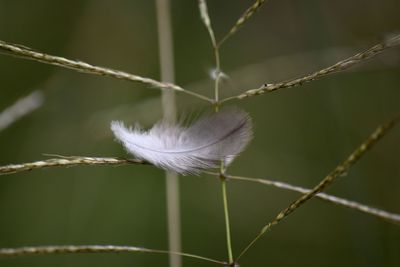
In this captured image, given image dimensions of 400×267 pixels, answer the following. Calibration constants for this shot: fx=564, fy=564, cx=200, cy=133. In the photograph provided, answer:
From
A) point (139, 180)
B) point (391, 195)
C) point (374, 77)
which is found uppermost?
point (374, 77)

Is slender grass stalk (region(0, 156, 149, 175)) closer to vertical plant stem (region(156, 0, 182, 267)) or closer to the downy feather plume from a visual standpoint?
the downy feather plume

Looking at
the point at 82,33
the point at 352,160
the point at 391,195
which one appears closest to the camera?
the point at 352,160

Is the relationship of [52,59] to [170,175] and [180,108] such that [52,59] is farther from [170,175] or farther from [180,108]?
[180,108]

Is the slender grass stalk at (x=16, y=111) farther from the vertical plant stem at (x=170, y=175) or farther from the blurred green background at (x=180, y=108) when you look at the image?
the blurred green background at (x=180, y=108)

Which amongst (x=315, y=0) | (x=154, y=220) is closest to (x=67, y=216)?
(x=154, y=220)

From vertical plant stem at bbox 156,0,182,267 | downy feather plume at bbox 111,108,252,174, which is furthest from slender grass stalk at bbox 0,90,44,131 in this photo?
downy feather plume at bbox 111,108,252,174

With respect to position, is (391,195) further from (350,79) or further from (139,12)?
(139,12)
